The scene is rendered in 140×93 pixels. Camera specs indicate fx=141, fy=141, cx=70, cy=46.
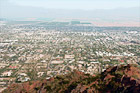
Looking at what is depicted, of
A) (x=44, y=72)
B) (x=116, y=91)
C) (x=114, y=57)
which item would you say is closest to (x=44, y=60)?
(x=44, y=72)

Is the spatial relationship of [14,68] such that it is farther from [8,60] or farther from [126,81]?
[126,81]

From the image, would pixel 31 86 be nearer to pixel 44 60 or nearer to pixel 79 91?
pixel 79 91

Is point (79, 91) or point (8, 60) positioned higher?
point (79, 91)

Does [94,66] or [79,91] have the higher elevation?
[79,91]

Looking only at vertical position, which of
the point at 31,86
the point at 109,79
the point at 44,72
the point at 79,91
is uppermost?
the point at 109,79

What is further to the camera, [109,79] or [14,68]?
[14,68]

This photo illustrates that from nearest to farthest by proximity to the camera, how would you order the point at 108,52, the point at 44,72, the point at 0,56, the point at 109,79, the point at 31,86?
the point at 109,79, the point at 31,86, the point at 44,72, the point at 0,56, the point at 108,52

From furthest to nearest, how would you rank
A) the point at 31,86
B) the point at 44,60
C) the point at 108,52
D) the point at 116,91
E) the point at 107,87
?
the point at 108,52 → the point at 44,60 → the point at 31,86 → the point at 107,87 → the point at 116,91

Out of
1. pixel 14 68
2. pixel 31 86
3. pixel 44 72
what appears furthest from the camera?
pixel 14 68

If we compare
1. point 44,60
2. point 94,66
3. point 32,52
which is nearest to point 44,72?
point 44,60
